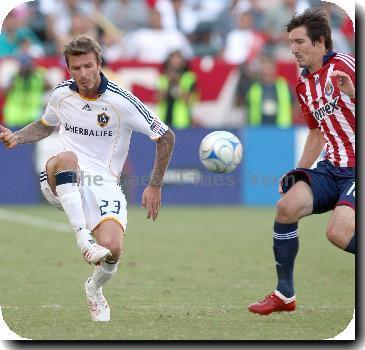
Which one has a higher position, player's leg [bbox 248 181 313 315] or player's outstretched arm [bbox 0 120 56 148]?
player's outstretched arm [bbox 0 120 56 148]

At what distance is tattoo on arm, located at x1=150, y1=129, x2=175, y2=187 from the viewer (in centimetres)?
761

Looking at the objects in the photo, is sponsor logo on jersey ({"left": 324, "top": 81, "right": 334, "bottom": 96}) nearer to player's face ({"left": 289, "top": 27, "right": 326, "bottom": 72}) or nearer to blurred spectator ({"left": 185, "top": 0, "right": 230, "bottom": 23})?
player's face ({"left": 289, "top": 27, "right": 326, "bottom": 72})

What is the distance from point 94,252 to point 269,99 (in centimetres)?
1119

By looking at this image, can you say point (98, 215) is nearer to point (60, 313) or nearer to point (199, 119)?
point (60, 313)

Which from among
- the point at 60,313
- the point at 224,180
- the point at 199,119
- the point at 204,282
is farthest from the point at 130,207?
the point at 60,313

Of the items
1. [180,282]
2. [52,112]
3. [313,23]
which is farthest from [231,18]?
[313,23]

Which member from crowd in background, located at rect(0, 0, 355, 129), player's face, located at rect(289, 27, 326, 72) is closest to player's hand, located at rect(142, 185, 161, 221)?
player's face, located at rect(289, 27, 326, 72)

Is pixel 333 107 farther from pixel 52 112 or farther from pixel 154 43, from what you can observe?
pixel 154 43

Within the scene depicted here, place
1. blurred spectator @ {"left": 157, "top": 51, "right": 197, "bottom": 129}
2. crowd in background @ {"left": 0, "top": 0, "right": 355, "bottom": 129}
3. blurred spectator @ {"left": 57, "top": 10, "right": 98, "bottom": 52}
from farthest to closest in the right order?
crowd in background @ {"left": 0, "top": 0, "right": 355, "bottom": 129}, blurred spectator @ {"left": 57, "top": 10, "right": 98, "bottom": 52}, blurred spectator @ {"left": 157, "top": 51, "right": 197, "bottom": 129}

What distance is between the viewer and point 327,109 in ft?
25.1

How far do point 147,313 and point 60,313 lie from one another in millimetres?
620

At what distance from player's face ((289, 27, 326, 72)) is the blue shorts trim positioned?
2.43 feet

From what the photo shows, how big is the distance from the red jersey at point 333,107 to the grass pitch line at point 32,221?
21.7ft

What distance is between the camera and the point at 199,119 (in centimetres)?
1898
